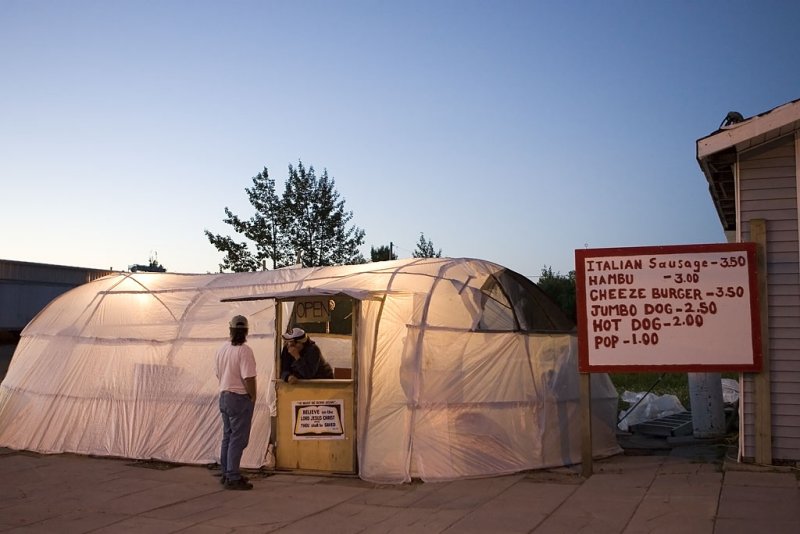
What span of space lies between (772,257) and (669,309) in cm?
134

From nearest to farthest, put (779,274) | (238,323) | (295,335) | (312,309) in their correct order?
(779,274), (238,323), (295,335), (312,309)

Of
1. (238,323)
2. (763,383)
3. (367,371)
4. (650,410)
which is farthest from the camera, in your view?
(650,410)

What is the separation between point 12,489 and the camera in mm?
9266

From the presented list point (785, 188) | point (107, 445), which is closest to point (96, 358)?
point (107, 445)

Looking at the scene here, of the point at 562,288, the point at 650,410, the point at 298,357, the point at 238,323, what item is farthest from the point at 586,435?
the point at 562,288

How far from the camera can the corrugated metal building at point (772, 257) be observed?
351 inches

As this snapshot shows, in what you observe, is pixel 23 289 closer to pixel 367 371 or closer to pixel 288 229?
pixel 288 229

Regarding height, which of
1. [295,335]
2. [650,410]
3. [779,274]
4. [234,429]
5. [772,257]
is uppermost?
[772,257]

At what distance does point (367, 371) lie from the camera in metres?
9.89

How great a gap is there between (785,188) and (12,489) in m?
9.85

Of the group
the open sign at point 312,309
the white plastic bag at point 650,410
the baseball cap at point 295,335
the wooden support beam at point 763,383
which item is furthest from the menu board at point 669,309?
the white plastic bag at point 650,410

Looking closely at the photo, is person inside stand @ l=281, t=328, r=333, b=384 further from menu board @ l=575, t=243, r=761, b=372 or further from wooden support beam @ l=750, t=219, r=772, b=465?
wooden support beam @ l=750, t=219, r=772, b=465

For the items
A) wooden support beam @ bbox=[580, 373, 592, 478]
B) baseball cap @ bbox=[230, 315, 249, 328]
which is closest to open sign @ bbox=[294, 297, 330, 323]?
baseball cap @ bbox=[230, 315, 249, 328]

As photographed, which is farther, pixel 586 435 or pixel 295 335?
pixel 295 335
